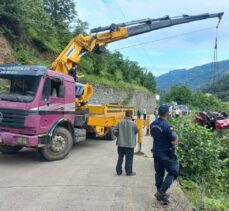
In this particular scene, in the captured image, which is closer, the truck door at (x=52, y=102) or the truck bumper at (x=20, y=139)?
the truck bumper at (x=20, y=139)

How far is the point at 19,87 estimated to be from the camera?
9.49 metres

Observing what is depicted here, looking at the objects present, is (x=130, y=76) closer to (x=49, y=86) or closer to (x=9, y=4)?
(x=9, y=4)

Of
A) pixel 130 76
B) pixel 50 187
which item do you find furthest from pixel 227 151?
pixel 130 76

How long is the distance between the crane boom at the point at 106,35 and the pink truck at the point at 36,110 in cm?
264

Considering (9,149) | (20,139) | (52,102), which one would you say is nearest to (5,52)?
(9,149)

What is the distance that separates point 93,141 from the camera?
14.5m

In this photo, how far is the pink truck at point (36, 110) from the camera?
8.96 meters

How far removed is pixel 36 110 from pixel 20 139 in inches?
35.0

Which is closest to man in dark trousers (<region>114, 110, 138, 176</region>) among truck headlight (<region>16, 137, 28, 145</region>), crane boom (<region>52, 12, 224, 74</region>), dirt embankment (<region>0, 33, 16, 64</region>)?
truck headlight (<region>16, 137, 28, 145</region>)

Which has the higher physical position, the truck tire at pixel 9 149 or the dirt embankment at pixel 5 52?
the dirt embankment at pixel 5 52

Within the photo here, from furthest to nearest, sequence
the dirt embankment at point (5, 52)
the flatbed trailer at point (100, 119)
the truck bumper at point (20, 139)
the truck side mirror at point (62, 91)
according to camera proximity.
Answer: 1. the dirt embankment at point (5, 52)
2. the flatbed trailer at point (100, 119)
3. the truck side mirror at point (62, 91)
4. the truck bumper at point (20, 139)

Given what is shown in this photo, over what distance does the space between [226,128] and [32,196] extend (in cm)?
1120

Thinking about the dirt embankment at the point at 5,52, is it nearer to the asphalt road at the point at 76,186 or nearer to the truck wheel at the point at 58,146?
the asphalt road at the point at 76,186

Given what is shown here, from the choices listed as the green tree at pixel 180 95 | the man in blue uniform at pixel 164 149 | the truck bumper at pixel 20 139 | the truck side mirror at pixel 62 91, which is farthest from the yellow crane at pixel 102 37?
the green tree at pixel 180 95
